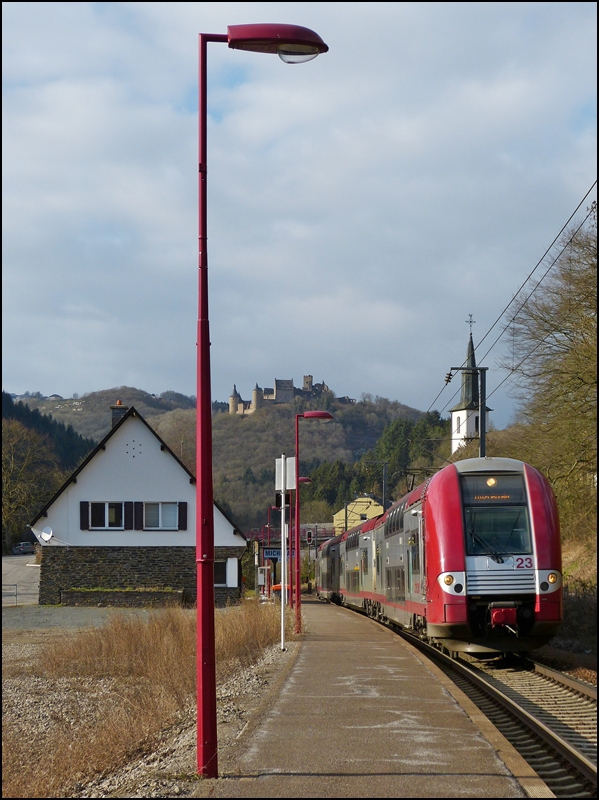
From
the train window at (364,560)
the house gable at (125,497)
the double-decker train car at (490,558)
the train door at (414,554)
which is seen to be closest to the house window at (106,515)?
the house gable at (125,497)

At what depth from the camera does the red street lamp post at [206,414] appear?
782 centimetres

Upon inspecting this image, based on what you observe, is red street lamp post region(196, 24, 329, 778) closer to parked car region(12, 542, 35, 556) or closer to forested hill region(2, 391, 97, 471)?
forested hill region(2, 391, 97, 471)

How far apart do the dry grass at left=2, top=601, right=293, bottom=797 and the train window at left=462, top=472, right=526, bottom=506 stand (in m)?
5.22

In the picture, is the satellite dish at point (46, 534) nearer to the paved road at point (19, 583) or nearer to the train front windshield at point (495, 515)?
the paved road at point (19, 583)

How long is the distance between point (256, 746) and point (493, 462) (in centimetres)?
834

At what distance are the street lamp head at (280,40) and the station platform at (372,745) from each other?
6047 millimetres

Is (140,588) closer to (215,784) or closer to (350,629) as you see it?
(350,629)

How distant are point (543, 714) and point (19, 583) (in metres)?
47.5

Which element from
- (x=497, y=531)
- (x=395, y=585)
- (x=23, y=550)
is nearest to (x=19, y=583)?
(x=23, y=550)

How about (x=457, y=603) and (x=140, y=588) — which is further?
(x=140, y=588)

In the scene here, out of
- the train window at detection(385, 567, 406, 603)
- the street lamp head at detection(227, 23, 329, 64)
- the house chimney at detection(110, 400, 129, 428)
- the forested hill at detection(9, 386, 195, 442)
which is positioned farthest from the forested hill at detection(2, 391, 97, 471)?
the street lamp head at detection(227, 23, 329, 64)

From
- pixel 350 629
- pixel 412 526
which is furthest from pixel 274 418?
pixel 412 526

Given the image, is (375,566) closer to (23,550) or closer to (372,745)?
(372,745)

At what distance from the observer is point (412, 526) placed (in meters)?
18.2
